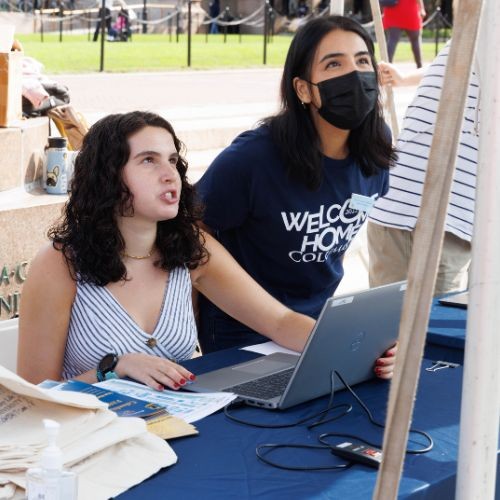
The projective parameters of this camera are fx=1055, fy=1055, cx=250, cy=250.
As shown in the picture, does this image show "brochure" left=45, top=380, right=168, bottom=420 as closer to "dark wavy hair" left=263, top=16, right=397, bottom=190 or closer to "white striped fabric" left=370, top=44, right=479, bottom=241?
"dark wavy hair" left=263, top=16, right=397, bottom=190

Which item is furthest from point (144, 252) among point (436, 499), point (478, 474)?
point (478, 474)

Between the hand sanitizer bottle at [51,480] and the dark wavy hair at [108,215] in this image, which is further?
the dark wavy hair at [108,215]

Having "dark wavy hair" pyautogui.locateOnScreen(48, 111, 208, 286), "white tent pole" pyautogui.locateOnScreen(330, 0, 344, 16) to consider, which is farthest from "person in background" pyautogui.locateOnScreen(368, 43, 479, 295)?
"dark wavy hair" pyautogui.locateOnScreen(48, 111, 208, 286)

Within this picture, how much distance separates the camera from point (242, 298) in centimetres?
289

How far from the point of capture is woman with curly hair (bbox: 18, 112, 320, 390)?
8.71ft

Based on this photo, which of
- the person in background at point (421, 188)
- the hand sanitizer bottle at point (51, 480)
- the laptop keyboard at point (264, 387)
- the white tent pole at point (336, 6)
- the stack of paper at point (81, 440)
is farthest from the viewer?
the white tent pole at point (336, 6)

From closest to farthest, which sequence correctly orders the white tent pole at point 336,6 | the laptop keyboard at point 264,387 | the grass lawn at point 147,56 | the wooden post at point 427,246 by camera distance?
1. the wooden post at point 427,246
2. the laptop keyboard at point 264,387
3. the white tent pole at point 336,6
4. the grass lawn at point 147,56

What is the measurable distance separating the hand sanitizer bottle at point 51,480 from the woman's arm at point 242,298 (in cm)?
129

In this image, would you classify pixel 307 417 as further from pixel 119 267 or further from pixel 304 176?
pixel 304 176

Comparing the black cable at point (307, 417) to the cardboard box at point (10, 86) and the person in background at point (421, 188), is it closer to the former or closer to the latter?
the person in background at point (421, 188)

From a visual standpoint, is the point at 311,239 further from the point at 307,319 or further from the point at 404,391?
the point at 404,391

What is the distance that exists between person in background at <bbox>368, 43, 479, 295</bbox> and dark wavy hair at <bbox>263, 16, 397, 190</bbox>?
60 cm

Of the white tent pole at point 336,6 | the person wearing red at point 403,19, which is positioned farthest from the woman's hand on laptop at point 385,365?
the person wearing red at point 403,19

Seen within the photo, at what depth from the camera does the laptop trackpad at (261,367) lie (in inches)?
101
